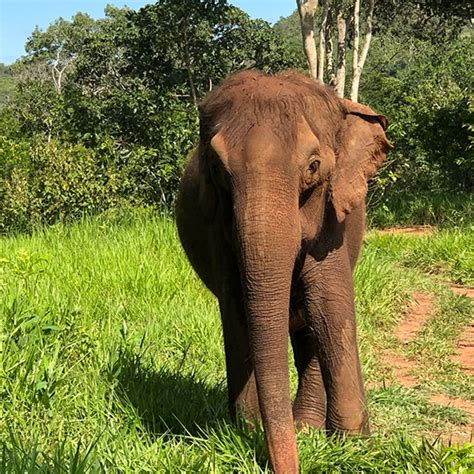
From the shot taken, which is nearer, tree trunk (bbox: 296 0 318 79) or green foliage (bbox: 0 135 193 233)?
green foliage (bbox: 0 135 193 233)

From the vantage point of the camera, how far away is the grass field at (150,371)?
3.05 metres

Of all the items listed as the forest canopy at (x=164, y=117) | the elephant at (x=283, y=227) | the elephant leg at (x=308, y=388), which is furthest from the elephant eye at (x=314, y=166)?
the forest canopy at (x=164, y=117)

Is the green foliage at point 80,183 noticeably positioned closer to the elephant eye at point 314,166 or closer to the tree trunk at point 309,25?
the tree trunk at point 309,25

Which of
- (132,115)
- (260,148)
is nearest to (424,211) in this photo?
(132,115)

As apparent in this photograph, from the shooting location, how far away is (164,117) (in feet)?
38.3

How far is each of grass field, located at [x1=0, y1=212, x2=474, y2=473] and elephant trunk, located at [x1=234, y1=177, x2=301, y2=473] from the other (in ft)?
1.26

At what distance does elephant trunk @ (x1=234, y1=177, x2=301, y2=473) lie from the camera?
2.47 metres

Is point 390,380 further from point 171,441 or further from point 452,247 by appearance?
point 452,247

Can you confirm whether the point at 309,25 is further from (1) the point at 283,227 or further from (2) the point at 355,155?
(1) the point at 283,227

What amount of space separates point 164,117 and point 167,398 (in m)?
8.30

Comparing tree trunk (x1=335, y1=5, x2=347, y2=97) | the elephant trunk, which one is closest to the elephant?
the elephant trunk

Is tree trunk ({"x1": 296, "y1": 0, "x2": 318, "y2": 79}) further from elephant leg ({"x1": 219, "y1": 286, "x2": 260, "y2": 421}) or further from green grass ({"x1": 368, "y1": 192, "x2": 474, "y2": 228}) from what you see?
elephant leg ({"x1": 219, "y1": 286, "x2": 260, "y2": 421})

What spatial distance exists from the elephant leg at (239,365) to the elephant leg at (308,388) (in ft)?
1.43

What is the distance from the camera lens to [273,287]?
2.52 metres
